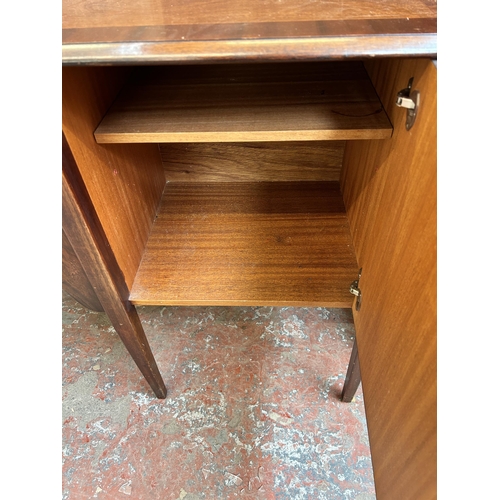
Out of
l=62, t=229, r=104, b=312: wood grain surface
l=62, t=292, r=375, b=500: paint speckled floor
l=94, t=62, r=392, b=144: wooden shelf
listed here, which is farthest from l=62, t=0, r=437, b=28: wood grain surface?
l=62, t=292, r=375, b=500: paint speckled floor

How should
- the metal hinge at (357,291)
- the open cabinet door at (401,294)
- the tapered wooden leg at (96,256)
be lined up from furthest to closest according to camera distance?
the metal hinge at (357,291) → the tapered wooden leg at (96,256) → the open cabinet door at (401,294)

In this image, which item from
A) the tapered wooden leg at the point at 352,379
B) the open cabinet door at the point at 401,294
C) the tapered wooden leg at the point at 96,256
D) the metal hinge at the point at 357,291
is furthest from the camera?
the tapered wooden leg at the point at 352,379

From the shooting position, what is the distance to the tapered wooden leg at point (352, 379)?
857mm

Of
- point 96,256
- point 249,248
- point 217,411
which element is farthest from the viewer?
point 217,411

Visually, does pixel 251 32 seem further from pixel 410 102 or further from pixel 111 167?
pixel 111 167

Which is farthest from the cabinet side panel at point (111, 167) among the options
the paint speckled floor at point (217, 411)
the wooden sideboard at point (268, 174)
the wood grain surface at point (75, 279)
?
the paint speckled floor at point (217, 411)

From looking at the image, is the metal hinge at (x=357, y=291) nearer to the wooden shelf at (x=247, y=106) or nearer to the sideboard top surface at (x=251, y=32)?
the wooden shelf at (x=247, y=106)

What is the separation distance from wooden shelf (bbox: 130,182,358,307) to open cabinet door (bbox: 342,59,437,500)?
13cm

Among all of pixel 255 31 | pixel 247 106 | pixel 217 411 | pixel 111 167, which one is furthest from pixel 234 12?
pixel 217 411

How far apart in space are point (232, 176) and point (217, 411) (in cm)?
55

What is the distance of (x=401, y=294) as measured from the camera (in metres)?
0.47

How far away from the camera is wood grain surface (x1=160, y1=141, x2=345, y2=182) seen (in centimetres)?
95
